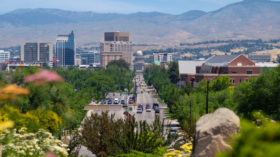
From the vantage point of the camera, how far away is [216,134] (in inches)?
416

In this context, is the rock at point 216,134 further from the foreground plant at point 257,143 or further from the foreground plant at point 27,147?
the foreground plant at point 257,143

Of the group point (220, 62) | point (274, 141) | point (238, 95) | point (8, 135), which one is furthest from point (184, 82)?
point (274, 141)

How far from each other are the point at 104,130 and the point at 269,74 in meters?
20.0

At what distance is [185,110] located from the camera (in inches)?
1945

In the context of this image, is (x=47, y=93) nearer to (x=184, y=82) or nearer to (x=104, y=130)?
(x=104, y=130)

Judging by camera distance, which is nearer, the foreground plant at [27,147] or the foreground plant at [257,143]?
the foreground plant at [257,143]

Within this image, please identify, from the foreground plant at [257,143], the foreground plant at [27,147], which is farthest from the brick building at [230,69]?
the foreground plant at [257,143]

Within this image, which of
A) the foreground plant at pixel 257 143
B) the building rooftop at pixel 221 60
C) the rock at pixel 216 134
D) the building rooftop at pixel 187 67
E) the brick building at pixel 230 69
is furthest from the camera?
the building rooftop at pixel 187 67

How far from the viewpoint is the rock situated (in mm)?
10414

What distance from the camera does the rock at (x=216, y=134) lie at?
1041 centimetres

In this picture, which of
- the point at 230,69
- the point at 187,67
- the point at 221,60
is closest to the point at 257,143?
the point at 230,69

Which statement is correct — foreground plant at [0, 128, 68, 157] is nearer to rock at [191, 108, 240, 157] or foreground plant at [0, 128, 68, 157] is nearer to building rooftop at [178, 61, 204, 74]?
rock at [191, 108, 240, 157]

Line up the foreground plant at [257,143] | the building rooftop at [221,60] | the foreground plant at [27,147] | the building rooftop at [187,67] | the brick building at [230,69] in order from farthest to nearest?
1. the building rooftop at [187,67]
2. the building rooftop at [221,60]
3. the brick building at [230,69]
4. the foreground plant at [27,147]
5. the foreground plant at [257,143]

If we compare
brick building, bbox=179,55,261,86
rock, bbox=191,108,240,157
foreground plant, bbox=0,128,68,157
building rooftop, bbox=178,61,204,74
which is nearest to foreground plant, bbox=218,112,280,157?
rock, bbox=191,108,240,157
